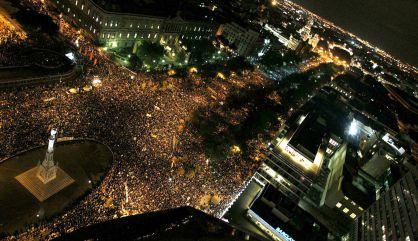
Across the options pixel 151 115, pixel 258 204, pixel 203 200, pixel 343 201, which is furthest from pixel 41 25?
pixel 343 201

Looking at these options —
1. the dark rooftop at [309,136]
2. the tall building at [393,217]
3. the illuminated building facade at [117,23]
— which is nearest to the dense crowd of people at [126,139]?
the dark rooftop at [309,136]

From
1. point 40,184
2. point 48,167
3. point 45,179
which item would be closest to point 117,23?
point 48,167

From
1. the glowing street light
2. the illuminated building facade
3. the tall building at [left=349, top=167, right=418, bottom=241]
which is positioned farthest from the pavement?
the illuminated building facade

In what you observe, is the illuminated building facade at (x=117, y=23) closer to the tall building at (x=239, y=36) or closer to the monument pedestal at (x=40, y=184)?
the tall building at (x=239, y=36)

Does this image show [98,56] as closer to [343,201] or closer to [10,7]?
[10,7]

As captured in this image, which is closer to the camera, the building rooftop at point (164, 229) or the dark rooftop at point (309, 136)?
the building rooftop at point (164, 229)
